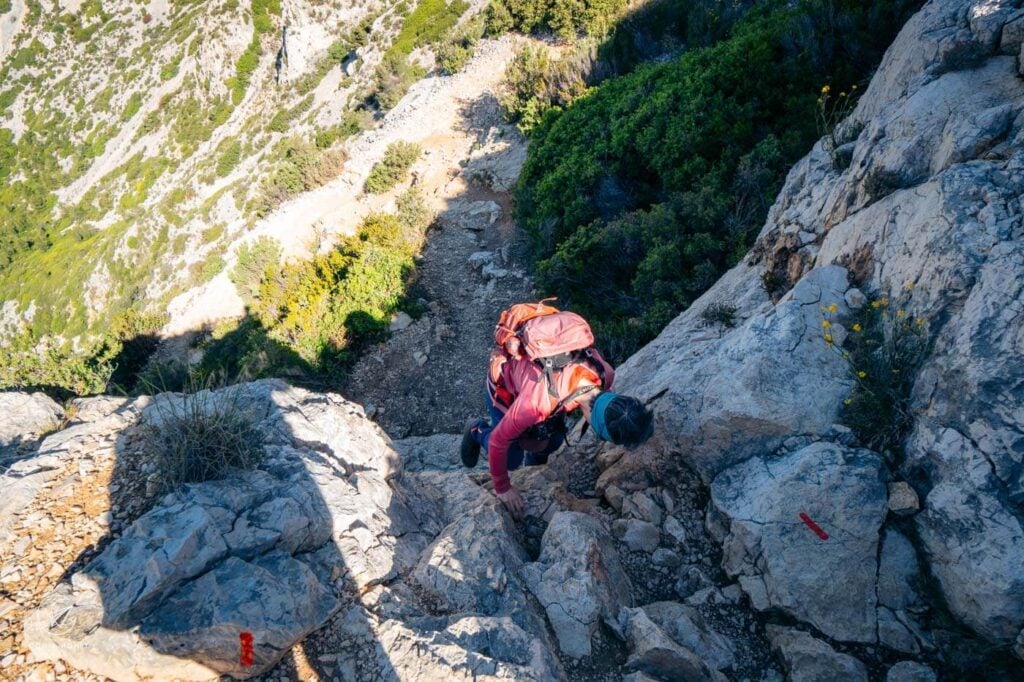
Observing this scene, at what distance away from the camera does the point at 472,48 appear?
2028 cm

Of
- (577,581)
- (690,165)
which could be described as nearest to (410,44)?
(690,165)

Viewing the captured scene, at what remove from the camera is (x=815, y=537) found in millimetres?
2936

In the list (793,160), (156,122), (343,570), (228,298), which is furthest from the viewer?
(156,122)

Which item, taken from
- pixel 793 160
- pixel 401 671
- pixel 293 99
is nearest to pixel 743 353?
pixel 401 671

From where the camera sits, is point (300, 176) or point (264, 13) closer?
point (300, 176)

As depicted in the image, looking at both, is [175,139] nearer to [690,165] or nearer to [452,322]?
[452,322]

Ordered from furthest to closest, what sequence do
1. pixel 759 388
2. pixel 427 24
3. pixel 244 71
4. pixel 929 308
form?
pixel 244 71 → pixel 427 24 → pixel 759 388 → pixel 929 308

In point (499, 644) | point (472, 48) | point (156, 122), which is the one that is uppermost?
point (156, 122)

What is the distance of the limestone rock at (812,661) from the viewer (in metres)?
2.62

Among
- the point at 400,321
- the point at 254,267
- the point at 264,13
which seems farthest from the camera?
the point at 264,13

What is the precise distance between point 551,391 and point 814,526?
5.59 feet

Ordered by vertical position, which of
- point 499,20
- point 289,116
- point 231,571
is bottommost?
point 231,571

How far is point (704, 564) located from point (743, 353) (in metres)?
1.46

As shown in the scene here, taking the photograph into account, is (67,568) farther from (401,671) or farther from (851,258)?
(851,258)
